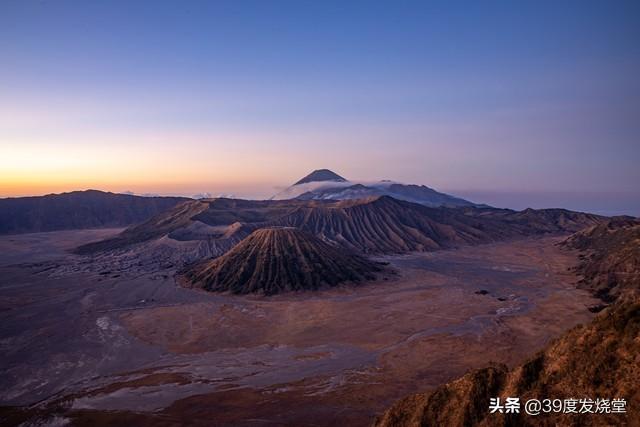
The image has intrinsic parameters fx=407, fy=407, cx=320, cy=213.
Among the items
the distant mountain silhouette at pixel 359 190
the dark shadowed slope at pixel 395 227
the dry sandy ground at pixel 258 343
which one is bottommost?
→ the dry sandy ground at pixel 258 343

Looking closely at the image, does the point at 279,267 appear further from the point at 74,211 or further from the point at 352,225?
the point at 74,211

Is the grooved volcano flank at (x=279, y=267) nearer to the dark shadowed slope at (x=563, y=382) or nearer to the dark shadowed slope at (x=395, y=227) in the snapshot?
the dark shadowed slope at (x=395, y=227)

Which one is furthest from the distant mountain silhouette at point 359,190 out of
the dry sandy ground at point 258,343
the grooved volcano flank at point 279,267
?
the dry sandy ground at point 258,343

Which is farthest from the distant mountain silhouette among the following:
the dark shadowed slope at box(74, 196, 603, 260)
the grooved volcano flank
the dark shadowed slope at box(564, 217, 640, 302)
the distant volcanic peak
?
the dark shadowed slope at box(564, 217, 640, 302)

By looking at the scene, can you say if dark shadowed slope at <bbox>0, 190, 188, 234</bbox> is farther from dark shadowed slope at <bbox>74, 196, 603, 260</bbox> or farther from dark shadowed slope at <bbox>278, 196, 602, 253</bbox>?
dark shadowed slope at <bbox>278, 196, 602, 253</bbox>

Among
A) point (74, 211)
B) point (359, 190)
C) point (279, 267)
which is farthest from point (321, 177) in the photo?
point (279, 267)

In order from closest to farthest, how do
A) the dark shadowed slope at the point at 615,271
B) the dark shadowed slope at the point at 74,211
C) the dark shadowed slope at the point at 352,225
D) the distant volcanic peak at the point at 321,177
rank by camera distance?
1. the dark shadowed slope at the point at 615,271
2. the dark shadowed slope at the point at 352,225
3. the dark shadowed slope at the point at 74,211
4. the distant volcanic peak at the point at 321,177
